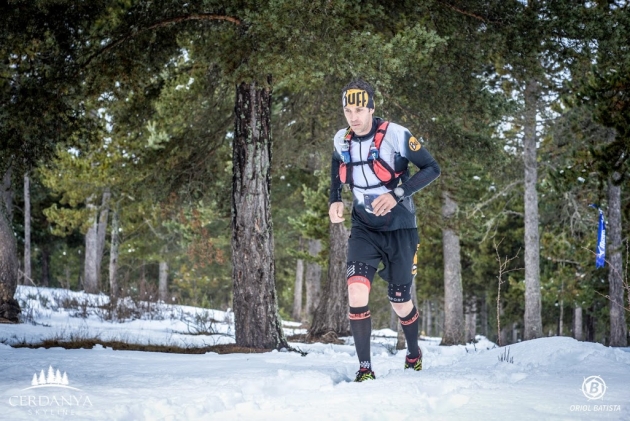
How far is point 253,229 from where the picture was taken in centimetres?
769

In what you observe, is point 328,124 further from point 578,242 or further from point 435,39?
point 578,242

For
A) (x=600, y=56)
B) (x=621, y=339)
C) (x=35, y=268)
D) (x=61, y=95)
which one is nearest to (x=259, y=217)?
(x=61, y=95)

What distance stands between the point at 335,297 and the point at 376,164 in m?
9.09

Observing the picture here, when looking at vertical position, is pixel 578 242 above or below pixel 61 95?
below

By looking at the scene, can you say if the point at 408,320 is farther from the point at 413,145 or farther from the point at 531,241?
the point at 531,241

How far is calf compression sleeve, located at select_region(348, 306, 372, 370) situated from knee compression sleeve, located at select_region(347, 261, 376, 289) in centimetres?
21

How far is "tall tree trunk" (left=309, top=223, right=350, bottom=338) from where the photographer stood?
1332cm

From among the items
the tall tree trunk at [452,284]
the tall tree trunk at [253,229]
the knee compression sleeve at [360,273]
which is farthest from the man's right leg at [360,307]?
the tall tree trunk at [452,284]

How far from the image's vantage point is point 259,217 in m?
7.73

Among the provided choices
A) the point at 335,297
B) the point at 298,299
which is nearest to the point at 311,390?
the point at 335,297

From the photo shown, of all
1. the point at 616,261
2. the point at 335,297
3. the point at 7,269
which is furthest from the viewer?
the point at 616,261

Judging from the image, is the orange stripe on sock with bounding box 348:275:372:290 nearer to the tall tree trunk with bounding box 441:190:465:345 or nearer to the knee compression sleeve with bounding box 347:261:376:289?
the knee compression sleeve with bounding box 347:261:376:289

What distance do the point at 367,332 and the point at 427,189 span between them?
231 inches

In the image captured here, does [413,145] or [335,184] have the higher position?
[413,145]
